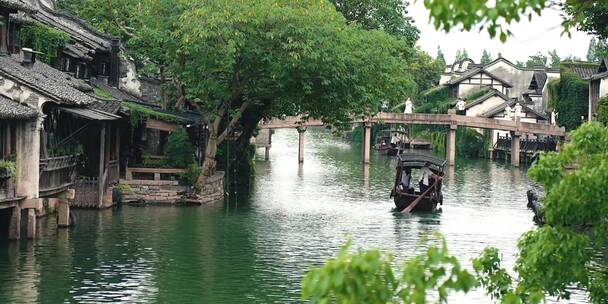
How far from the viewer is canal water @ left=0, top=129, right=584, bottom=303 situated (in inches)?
1059

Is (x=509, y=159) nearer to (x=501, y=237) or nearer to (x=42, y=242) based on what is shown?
(x=501, y=237)

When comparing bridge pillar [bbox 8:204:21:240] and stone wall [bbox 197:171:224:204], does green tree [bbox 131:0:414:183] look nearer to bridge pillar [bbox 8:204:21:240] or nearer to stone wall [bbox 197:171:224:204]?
stone wall [bbox 197:171:224:204]

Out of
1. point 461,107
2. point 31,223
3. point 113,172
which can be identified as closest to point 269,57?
point 113,172

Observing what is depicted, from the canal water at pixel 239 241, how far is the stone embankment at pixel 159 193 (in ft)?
3.34

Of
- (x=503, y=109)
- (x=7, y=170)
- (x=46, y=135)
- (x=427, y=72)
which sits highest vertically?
(x=427, y=72)

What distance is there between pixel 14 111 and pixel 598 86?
165 ft

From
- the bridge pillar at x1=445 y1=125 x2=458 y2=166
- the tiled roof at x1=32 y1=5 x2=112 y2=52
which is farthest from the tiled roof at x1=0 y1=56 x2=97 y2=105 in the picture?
the bridge pillar at x1=445 y1=125 x2=458 y2=166

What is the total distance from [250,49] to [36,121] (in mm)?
13209

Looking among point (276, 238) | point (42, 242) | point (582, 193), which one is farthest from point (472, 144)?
point (582, 193)

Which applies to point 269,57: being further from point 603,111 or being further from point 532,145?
point 532,145

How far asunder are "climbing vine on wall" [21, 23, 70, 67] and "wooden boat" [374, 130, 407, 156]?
154ft

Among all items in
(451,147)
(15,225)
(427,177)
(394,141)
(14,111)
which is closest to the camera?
(14,111)

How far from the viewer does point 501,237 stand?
3834 cm

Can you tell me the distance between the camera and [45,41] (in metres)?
45.5
